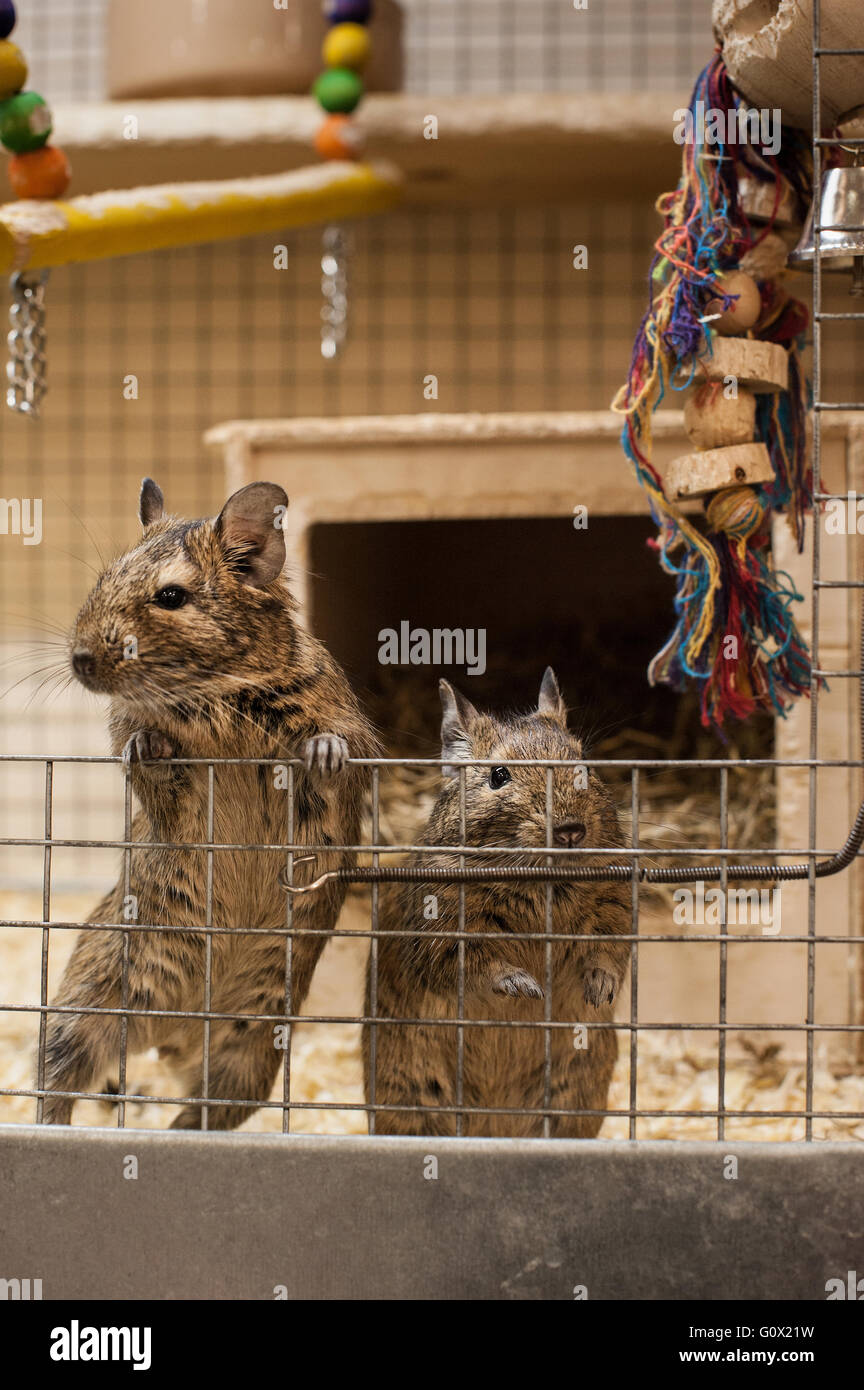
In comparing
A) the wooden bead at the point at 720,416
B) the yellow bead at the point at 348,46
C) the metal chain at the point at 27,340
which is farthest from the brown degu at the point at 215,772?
the yellow bead at the point at 348,46

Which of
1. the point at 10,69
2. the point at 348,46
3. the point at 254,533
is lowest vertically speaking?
the point at 254,533

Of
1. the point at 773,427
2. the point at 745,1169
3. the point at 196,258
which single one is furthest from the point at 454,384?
the point at 745,1169

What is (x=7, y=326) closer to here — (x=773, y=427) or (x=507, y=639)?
(x=507, y=639)

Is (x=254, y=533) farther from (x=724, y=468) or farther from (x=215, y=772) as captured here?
(x=724, y=468)

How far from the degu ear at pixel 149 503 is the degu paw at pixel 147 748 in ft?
1.18

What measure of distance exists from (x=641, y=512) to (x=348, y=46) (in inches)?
61.2

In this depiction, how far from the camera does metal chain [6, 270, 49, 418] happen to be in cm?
241

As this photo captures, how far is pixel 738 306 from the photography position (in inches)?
81.3

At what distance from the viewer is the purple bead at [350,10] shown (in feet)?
11.2

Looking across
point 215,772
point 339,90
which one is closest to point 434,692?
point 339,90

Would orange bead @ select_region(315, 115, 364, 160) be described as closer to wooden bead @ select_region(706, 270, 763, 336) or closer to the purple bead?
the purple bead

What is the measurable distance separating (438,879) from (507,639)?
7.23 ft

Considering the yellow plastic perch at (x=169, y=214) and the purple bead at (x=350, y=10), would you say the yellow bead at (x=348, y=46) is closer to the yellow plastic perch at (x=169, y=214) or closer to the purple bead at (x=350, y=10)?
the purple bead at (x=350, y=10)

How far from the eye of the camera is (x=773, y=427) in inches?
85.9
